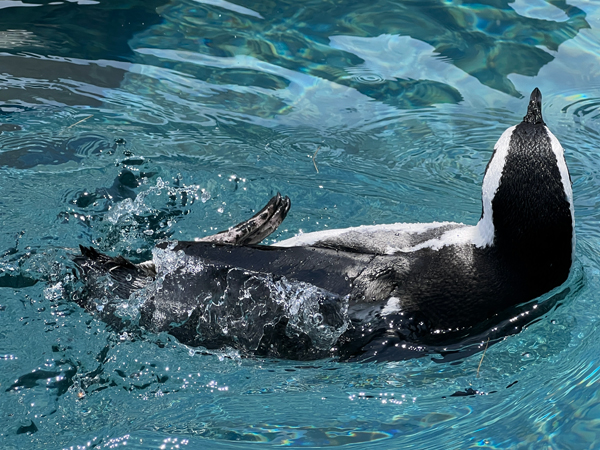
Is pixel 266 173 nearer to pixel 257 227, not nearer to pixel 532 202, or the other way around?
pixel 257 227

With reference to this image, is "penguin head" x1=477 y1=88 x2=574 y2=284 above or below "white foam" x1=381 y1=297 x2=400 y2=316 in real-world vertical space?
above

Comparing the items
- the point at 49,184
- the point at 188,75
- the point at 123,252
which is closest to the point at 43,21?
the point at 188,75

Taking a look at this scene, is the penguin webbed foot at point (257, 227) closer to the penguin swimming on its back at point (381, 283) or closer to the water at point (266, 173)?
the water at point (266, 173)

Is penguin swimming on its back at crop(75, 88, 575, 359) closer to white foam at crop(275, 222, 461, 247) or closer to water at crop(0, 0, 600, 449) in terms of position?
water at crop(0, 0, 600, 449)

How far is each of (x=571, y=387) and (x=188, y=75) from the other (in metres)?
4.06

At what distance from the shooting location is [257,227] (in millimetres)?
4016

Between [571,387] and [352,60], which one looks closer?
[571,387]

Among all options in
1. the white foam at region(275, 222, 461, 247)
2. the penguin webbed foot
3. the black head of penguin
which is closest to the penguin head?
the black head of penguin

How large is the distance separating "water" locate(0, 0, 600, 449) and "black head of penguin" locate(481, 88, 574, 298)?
38cm

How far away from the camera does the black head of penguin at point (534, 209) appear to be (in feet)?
10.6

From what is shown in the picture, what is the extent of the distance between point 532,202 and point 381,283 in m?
0.77

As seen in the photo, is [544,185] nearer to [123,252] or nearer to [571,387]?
[571,387]

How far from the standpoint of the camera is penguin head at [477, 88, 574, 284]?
3.22 meters

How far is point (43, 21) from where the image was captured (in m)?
6.38
